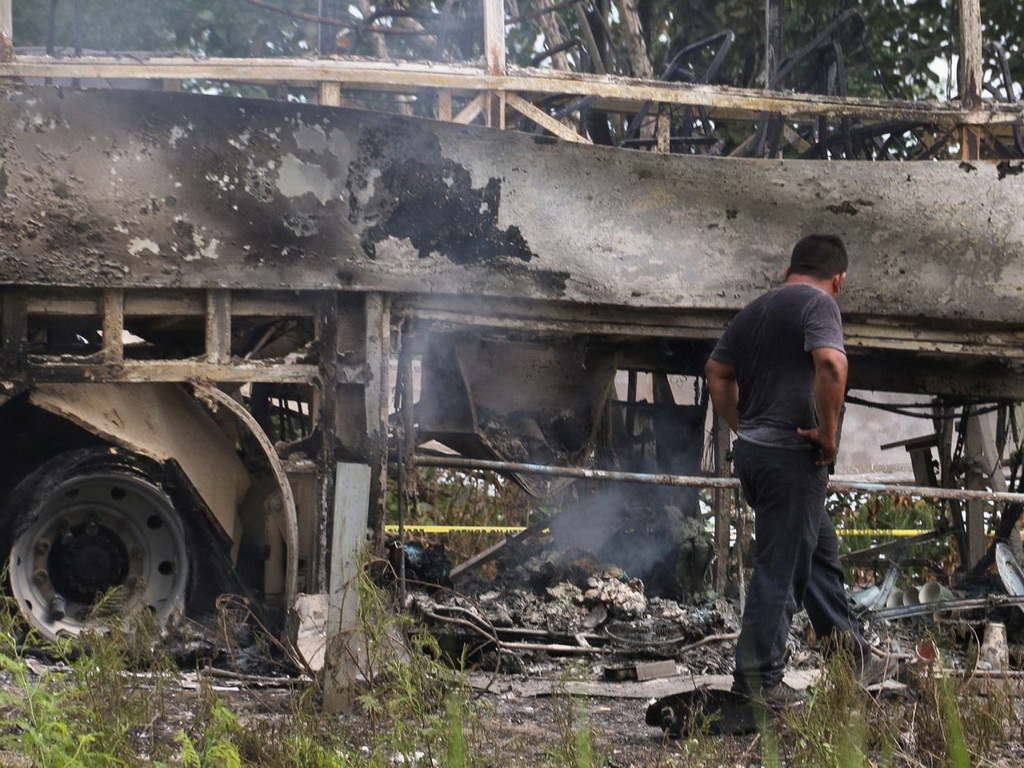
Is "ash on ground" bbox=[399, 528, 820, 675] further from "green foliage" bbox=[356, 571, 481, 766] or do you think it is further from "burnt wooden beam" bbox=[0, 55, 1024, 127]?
"burnt wooden beam" bbox=[0, 55, 1024, 127]

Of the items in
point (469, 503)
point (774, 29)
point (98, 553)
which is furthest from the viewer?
point (469, 503)

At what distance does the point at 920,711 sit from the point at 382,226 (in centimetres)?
334

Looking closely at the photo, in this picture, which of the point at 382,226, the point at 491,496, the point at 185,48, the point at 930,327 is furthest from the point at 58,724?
the point at 185,48

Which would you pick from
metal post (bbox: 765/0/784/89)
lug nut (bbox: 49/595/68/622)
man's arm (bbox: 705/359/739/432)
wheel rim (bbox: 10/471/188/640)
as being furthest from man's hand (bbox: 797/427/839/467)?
metal post (bbox: 765/0/784/89)

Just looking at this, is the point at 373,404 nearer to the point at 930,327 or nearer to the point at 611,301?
the point at 611,301

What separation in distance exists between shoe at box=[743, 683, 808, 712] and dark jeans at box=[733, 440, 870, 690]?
0.03 m

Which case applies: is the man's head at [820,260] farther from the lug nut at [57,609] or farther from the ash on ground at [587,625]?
the lug nut at [57,609]

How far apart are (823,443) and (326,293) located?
2.63 m

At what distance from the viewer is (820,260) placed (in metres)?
5.12

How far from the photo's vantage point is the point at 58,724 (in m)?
3.50

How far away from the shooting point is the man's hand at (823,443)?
4812mm

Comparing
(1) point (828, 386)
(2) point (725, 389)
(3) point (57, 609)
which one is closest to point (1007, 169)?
(2) point (725, 389)

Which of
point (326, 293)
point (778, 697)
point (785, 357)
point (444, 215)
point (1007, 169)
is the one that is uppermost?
point (1007, 169)

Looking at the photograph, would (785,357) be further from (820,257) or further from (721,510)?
(721,510)
